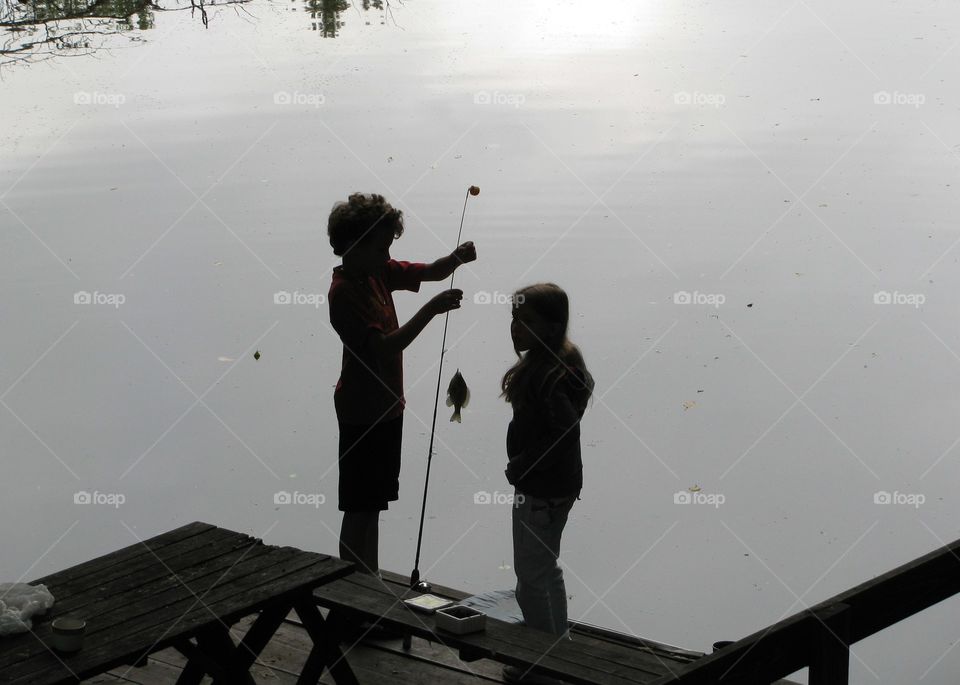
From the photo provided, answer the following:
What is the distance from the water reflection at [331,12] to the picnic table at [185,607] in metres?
7.40

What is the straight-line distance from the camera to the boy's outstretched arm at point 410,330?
2.84 m

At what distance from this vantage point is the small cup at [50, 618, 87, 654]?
2150 mm

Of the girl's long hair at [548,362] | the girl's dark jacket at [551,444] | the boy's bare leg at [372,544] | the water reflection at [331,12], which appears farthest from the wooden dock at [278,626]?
the water reflection at [331,12]

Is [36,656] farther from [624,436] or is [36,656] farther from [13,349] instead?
[13,349]

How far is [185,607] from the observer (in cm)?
234

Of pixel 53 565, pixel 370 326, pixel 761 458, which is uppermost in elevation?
pixel 370 326

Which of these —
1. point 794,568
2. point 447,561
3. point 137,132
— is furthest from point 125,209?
point 794,568

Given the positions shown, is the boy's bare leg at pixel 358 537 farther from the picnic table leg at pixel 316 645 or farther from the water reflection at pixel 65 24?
the water reflection at pixel 65 24

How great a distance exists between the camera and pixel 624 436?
4.25m

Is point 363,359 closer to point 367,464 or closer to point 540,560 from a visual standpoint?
point 367,464

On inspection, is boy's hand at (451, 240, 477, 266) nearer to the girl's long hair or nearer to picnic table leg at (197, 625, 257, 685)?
the girl's long hair

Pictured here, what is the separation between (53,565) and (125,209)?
11.4 ft

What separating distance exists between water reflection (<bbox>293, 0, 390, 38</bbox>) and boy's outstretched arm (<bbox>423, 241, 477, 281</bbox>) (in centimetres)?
670

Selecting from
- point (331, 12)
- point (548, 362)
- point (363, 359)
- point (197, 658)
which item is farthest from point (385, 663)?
point (331, 12)
